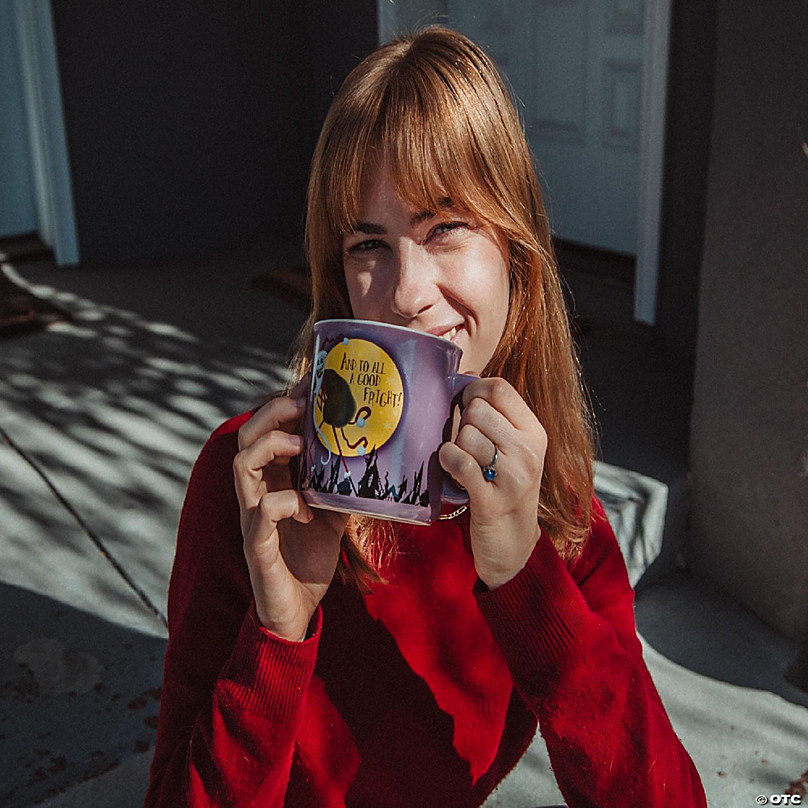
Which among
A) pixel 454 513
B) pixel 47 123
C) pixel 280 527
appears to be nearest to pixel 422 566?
pixel 454 513

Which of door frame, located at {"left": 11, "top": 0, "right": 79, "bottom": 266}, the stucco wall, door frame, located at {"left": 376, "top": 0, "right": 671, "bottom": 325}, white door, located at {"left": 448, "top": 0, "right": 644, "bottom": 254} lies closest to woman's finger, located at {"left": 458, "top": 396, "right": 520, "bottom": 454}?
the stucco wall

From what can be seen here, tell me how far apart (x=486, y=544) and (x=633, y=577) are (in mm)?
1791

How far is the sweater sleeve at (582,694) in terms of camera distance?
1.16 m

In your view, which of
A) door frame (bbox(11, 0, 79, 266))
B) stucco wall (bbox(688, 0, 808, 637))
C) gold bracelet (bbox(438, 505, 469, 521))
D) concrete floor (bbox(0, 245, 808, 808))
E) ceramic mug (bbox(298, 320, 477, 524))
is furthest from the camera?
door frame (bbox(11, 0, 79, 266))

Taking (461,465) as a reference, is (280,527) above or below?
below

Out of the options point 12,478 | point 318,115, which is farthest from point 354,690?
point 318,115

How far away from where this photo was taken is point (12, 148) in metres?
5.71

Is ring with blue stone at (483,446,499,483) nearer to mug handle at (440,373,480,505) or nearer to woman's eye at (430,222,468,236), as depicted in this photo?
mug handle at (440,373,480,505)

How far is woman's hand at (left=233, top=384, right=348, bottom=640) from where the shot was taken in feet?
3.57

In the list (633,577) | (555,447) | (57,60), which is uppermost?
(57,60)

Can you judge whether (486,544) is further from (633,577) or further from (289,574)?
(633,577)

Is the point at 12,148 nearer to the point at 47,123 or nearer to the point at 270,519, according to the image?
the point at 47,123

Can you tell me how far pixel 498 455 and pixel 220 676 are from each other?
438 mm

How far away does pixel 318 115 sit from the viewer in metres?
6.13
